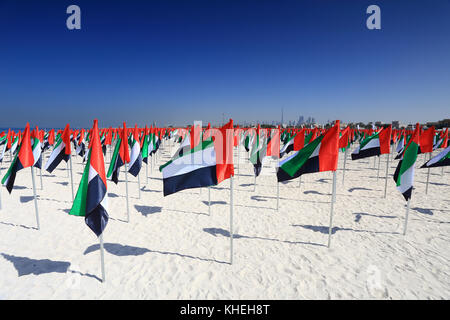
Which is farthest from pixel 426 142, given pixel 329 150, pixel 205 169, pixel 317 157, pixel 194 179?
pixel 194 179

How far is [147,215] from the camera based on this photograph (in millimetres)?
8992

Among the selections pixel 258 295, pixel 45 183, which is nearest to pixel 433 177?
pixel 258 295

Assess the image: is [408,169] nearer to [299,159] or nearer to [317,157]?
[317,157]

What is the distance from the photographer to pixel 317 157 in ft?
19.2

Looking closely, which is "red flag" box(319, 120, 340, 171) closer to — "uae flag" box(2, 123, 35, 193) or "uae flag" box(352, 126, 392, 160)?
"uae flag" box(352, 126, 392, 160)

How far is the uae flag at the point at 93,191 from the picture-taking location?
4492 mm

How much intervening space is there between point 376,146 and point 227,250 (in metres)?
8.03

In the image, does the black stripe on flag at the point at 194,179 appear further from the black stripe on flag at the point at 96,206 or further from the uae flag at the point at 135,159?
the uae flag at the point at 135,159

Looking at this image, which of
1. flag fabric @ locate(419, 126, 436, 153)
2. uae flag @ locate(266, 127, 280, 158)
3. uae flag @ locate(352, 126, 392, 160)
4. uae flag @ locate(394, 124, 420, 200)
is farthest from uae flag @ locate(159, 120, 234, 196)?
flag fabric @ locate(419, 126, 436, 153)

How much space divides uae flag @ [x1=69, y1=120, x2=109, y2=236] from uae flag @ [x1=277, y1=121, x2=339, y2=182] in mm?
4350

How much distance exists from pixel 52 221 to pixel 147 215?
3.24 m

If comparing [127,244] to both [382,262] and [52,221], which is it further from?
[382,262]

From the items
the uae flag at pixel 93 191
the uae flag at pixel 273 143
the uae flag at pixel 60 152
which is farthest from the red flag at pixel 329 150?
the uae flag at pixel 60 152

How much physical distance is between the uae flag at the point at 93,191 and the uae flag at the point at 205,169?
4.32 ft
